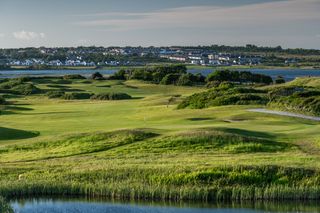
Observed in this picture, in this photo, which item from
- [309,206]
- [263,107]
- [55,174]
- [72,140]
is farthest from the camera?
[263,107]

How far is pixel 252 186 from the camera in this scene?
29344 millimetres

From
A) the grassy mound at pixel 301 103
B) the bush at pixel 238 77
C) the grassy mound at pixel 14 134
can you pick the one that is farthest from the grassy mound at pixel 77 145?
the bush at pixel 238 77

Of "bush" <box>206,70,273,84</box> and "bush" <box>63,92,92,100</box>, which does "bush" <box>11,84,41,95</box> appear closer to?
"bush" <box>63,92,92,100</box>

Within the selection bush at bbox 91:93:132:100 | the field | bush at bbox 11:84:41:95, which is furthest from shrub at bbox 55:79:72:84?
the field

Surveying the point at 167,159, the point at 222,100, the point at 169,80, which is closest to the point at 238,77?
the point at 169,80

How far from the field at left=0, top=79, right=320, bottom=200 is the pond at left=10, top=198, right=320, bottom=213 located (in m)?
0.84

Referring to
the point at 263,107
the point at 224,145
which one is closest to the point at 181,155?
the point at 224,145

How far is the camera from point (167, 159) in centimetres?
3512

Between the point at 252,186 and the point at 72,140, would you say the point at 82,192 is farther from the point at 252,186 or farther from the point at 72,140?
the point at 72,140

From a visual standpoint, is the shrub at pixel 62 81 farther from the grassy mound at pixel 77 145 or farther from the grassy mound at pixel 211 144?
the grassy mound at pixel 211 144

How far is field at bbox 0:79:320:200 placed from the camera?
29.5 meters

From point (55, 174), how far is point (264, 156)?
10.7 metres

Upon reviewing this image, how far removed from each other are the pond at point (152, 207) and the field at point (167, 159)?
2.76 ft

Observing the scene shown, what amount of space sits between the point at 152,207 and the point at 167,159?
7587 millimetres
